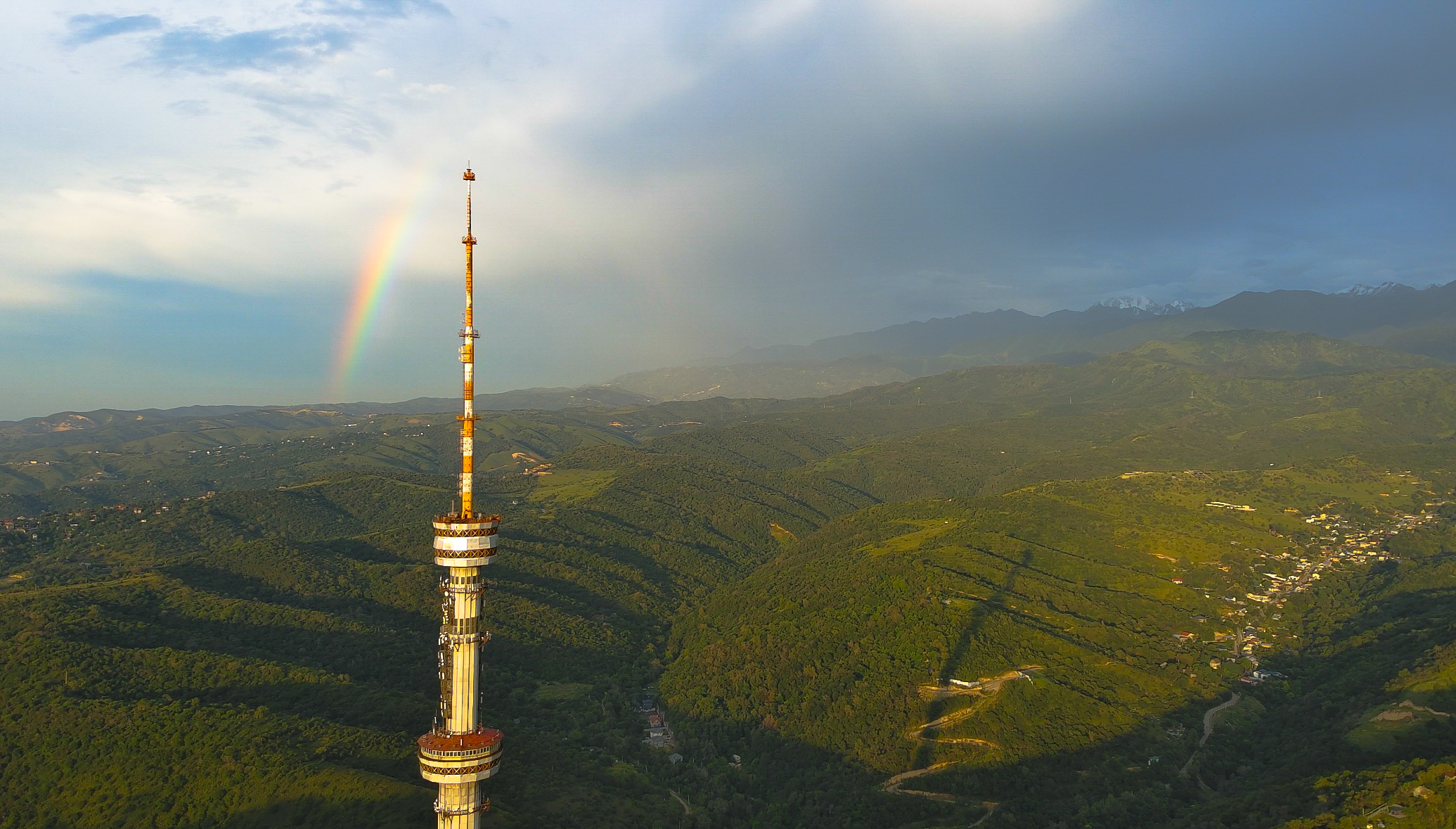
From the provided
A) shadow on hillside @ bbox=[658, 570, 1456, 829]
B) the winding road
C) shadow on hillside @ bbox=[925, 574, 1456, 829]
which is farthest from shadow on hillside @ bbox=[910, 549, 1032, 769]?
the winding road

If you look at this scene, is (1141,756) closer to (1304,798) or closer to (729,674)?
(1304,798)

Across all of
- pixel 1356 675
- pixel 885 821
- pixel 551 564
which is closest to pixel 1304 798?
pixel 885 821

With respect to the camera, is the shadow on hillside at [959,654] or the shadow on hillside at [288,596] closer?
the shadow on hillside at [959,654]

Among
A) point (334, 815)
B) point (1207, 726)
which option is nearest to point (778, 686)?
point (1207, 726)

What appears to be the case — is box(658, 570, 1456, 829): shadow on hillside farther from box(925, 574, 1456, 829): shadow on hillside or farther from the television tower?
the television tower

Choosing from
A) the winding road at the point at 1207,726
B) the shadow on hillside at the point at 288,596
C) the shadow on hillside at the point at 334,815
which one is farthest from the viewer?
the shadow on hillside at the point at 288,596

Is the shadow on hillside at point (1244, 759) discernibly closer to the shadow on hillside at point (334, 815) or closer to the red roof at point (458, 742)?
the shadow on hillside at point (334, 815)

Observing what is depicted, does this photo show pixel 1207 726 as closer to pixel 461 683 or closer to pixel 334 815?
pixel 461 683

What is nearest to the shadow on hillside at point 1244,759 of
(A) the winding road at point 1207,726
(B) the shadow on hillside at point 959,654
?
(A) the winding road at point 1207,726
